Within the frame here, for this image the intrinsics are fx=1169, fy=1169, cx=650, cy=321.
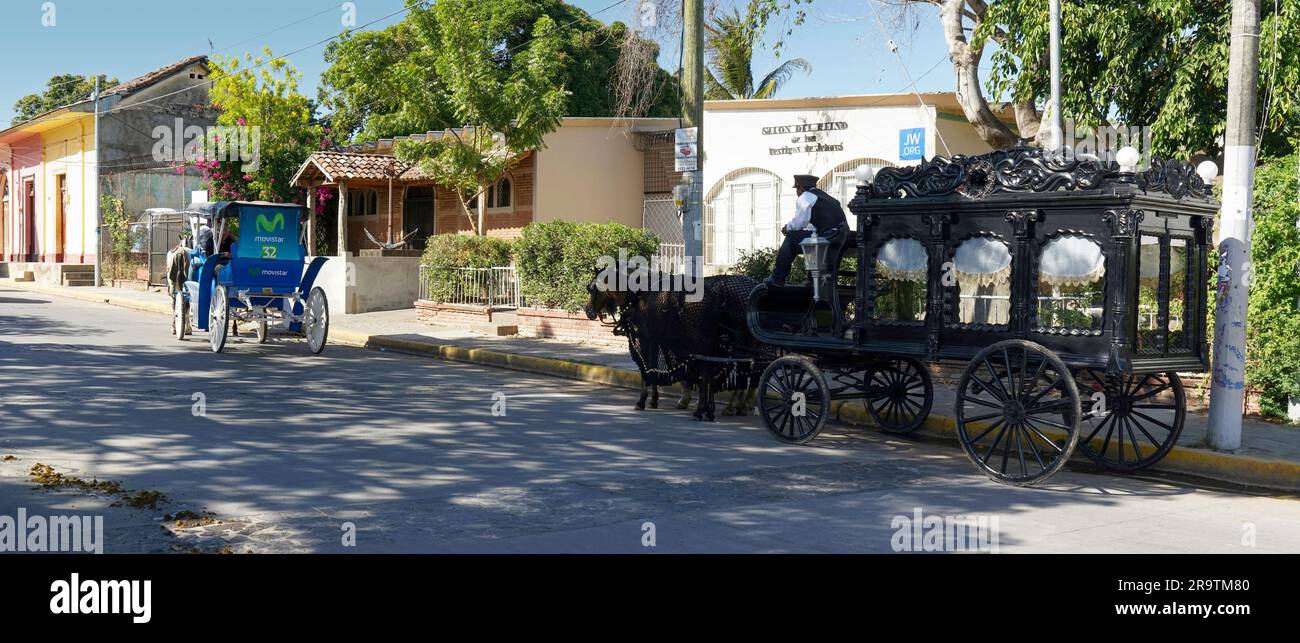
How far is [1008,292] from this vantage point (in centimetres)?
914

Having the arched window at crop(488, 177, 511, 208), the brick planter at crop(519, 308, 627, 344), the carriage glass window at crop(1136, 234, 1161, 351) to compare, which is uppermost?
the arched window at crop(488, 177, 511, 208)

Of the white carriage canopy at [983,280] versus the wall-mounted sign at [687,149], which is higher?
the wall-mounted sign at [687,149]

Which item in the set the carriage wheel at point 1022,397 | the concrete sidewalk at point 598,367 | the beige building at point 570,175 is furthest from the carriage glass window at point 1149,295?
the beige building at point 570,175

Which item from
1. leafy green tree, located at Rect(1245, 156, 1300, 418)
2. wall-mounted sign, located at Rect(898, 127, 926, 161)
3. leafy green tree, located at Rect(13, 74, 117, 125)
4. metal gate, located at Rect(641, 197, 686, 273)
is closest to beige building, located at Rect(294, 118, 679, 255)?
metal gate, located at Rect(641, 197, 686, 273)

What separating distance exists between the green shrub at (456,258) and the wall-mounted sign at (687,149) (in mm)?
7782

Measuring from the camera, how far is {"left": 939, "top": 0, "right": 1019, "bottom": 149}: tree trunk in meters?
19.8

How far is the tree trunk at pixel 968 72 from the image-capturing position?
19.8 meters

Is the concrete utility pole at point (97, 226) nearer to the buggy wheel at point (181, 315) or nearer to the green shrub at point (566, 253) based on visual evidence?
the buggy wheel at point (181, 315)

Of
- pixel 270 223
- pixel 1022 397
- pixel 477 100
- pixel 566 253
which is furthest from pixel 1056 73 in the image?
pixel 477 100

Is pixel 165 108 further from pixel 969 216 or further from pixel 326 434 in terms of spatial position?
pixel 969 216

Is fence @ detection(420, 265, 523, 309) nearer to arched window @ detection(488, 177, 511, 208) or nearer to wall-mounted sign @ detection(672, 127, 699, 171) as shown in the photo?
wall-mounted sign @ detection(672, 127, 699, 171)

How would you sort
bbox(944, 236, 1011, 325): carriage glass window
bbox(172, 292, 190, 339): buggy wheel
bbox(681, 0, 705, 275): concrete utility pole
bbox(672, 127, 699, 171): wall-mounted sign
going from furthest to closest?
1. bbox(172, 292, 190, 339): buggy wheel
2. bbox(681, 0, 705, 275): concrete utility pole
3. bbox(672, 127, 699, 171): wall-mounted sign
4. bbox(944, 236, 1011, 325): carriage glass window

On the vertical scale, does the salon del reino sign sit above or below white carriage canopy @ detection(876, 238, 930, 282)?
above

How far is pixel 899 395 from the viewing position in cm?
1139
